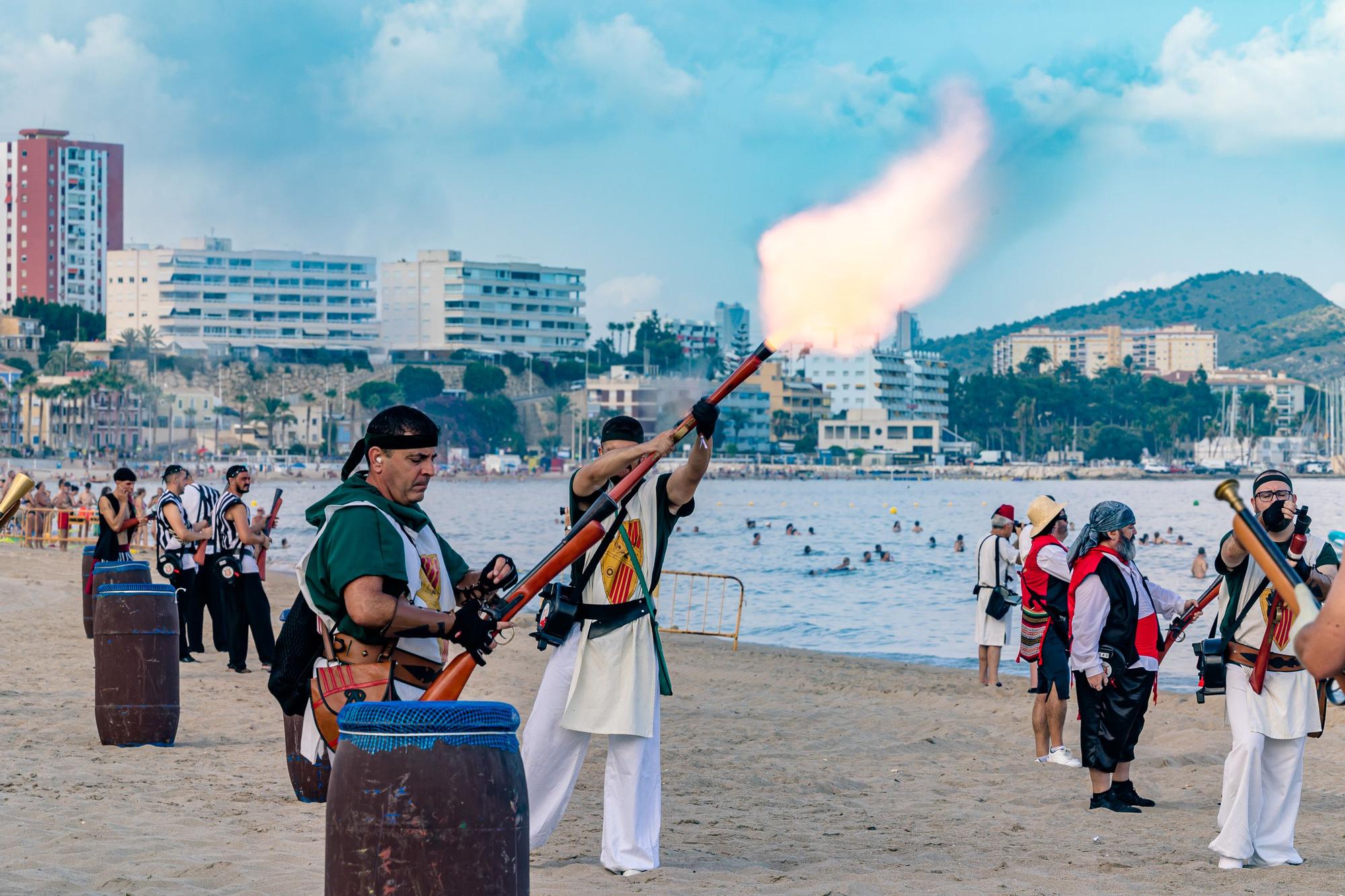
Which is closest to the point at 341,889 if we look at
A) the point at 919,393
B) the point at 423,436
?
the point at 423,436

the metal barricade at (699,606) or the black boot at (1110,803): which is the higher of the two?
the black boot at (1110,803)

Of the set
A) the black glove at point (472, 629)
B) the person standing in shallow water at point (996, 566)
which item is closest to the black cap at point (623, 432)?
the black glove at point (472, 629)

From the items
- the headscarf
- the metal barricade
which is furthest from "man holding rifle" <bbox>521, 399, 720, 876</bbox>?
the metal barricade

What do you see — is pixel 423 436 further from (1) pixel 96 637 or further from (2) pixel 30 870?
(1) pixel 96 637

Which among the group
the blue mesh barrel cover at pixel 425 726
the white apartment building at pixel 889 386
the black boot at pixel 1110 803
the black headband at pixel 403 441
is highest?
the white apartment building at pixel 889 386

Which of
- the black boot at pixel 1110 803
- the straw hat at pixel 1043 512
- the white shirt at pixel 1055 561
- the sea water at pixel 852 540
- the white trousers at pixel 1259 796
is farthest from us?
the sea water at pixel 852 540

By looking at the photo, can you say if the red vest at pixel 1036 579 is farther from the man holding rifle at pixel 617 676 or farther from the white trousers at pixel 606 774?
the white trousers at pixel 606 774

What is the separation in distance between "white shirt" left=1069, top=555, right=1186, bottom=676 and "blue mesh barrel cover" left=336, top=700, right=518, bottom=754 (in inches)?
227

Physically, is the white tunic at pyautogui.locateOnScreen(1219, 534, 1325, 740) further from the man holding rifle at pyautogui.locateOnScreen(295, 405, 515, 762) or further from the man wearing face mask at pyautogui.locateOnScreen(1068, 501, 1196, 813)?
the man holding rifle at pyautogui.locateOnScreen(295, 405, 515, 762)

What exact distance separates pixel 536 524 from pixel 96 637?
256 ft

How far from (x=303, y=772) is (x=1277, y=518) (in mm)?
5107

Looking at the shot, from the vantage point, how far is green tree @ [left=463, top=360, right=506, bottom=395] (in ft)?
648

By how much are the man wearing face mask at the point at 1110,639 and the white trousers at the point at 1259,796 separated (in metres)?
1.24

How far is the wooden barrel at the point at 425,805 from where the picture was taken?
14.4 ft
